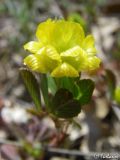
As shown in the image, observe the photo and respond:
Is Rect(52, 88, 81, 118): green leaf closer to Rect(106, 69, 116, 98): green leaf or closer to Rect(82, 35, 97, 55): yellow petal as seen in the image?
Rect(82, 35, 97, 55): yellow petal

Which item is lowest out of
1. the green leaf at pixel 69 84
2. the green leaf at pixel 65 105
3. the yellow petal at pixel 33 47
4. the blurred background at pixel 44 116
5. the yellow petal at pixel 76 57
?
the blurred background at pixel 44 116

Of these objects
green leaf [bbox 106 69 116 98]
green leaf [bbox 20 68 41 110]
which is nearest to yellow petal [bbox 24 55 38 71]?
green leaf [bbox 20 68 41 110]

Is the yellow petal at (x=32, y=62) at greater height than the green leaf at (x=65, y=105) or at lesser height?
greater

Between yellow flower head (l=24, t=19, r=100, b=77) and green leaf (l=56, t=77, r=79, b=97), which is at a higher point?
yellow flower head (l=24, t=19, r=100, b=77)

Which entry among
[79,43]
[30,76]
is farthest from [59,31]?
[30,76]

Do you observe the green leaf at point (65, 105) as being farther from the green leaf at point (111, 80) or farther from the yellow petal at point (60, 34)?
the green leaf at point (111, 80)

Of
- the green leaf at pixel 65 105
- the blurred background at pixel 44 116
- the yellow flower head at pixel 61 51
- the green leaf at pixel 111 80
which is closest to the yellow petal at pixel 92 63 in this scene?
the yellow flower head at pixel 61 51

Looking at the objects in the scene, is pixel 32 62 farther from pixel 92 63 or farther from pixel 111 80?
pixel 111 80

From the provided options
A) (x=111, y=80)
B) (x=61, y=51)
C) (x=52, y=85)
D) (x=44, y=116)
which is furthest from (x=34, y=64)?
(x=111, y=80)
